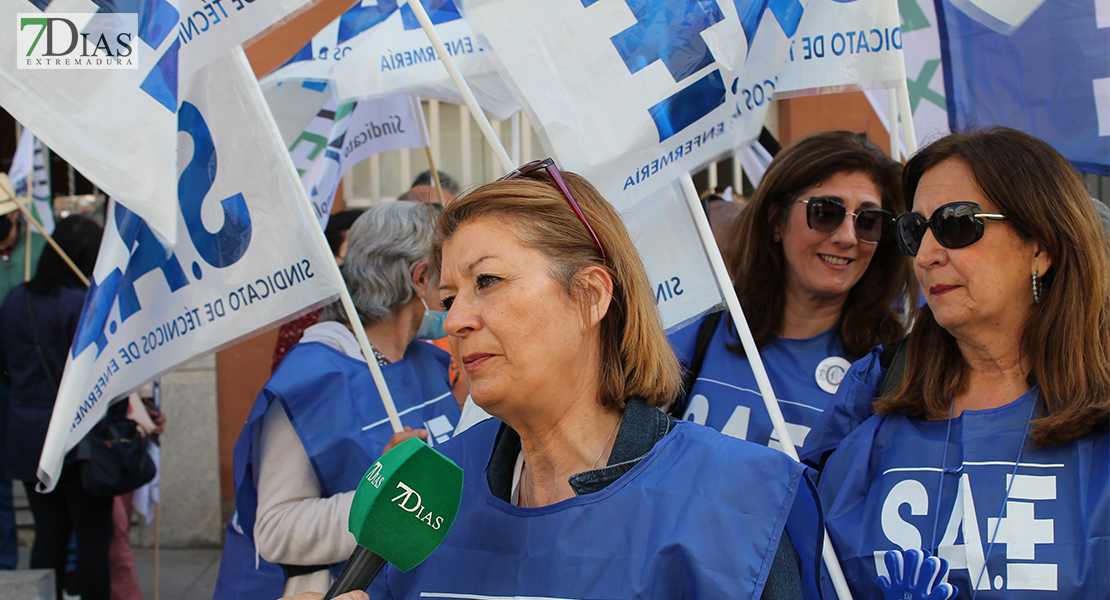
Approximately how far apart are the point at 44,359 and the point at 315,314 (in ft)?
5.38

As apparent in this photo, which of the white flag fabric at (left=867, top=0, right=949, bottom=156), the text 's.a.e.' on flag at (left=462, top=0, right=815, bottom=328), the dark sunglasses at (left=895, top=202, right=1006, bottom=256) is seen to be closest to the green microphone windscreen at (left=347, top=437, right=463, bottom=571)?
the text 's.a.e.' on flag at (left=462, top=0, right=815, bottom=328)

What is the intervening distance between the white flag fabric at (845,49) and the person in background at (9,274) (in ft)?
14.7

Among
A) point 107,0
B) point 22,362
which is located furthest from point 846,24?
point 22,362

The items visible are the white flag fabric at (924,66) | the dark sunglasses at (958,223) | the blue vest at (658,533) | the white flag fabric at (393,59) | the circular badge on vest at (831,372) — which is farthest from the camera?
the white flag fabric at (393,59)

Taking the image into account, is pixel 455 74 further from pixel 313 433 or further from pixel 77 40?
pixel 313 433

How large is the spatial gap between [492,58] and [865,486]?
1.30 m

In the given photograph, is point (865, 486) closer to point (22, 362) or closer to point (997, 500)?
point (997, 500)

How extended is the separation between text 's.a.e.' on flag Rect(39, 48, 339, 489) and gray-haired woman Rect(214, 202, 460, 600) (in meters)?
0.24

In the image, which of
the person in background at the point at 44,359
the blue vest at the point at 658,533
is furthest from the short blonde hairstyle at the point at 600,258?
the person in background at the point at 44,359

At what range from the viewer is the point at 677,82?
7.11 ft

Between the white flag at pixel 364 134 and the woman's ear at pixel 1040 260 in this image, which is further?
the white flag at pixel 364 134

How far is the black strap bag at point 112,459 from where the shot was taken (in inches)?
163

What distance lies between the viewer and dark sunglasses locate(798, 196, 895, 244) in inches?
104

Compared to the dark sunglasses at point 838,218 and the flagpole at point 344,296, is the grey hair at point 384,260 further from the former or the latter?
the dark sunglasses at point 838,218
